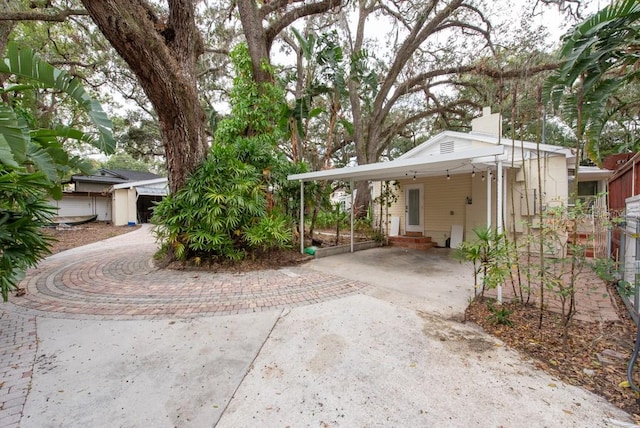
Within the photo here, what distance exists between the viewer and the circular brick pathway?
12.9 feet

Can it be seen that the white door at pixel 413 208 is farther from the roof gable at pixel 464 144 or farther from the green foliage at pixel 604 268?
the green foliage at pixel 604 268

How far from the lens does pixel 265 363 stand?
8.59ft

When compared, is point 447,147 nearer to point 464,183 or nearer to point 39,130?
point 464,183

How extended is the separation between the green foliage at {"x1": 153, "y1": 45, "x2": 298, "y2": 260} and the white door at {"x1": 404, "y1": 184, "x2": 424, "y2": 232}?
528 centimetres

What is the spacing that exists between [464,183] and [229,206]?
286 inches

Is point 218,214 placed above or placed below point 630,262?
above

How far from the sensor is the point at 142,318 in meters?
3.60

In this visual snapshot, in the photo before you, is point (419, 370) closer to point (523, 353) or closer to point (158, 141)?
point (523, 353)

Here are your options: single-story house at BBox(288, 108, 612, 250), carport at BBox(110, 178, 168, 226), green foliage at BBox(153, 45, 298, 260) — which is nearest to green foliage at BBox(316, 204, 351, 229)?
single-story house at BBox(288, 108, 612, 250)

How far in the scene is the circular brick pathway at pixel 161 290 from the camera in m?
3.93

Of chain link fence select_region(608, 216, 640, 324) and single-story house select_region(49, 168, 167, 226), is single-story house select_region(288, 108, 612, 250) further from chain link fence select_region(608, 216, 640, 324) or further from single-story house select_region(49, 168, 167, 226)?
single-story house select_region(49, 168, 167, 226)

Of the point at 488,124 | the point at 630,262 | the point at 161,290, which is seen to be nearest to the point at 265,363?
the point at 161,290

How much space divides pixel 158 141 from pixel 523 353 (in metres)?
22.9

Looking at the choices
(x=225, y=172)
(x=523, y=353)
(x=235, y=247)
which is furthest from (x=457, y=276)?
(x=225, y=172)
